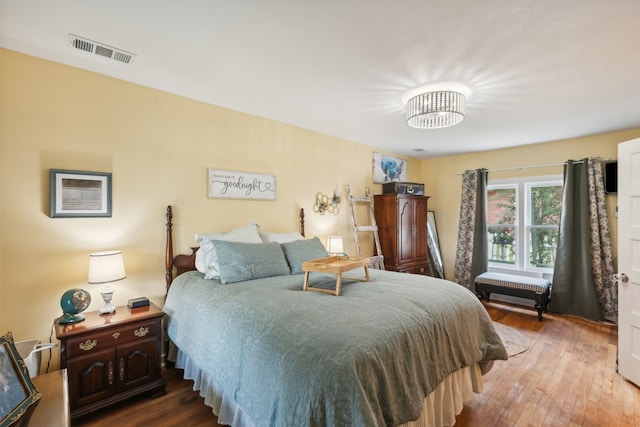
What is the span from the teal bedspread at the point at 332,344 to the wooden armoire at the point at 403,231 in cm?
206

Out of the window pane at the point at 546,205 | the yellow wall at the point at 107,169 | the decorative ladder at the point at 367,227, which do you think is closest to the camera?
the yellow wall at the point at 107,169

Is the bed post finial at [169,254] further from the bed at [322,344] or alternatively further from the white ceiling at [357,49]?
the white ceiling at [357,49]

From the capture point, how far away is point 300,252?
8.76ft

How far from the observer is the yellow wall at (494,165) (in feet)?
11.8

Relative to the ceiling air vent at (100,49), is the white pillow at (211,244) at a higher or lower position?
lower

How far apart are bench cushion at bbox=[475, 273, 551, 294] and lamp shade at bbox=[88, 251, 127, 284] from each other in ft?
14.3

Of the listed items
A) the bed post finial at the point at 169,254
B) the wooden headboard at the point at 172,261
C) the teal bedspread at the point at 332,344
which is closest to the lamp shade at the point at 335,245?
the teal bedspread at the point at 332,344

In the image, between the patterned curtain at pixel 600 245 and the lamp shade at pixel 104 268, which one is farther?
the patterned curtain at pixel 600 245

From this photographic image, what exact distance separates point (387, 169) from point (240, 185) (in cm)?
264

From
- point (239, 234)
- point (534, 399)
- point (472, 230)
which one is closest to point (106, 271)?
point (239, 234)

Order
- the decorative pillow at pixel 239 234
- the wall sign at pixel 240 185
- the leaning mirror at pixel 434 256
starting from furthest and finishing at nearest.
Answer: the leaning mirror at pixel 434 256
the wall sign at pixel 240 185
the decorative pillow at pixel 239 234

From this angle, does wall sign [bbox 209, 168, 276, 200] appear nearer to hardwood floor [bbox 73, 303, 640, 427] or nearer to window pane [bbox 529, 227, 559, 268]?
hardwood floor [bbox 73, 303, 640, 427]

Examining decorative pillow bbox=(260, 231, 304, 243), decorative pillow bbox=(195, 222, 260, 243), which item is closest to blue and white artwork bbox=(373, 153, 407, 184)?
decorative pillow bbox=(260, 231, 304, 243)

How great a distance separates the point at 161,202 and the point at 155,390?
1.46m
